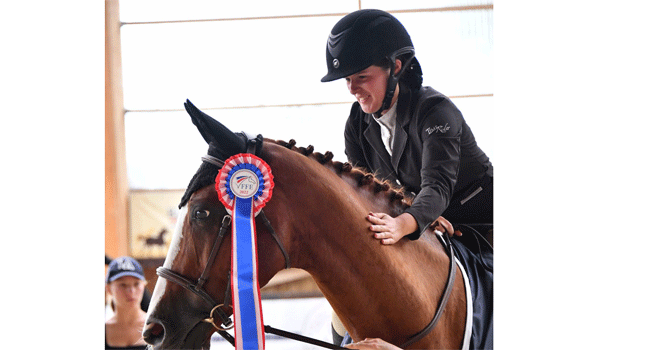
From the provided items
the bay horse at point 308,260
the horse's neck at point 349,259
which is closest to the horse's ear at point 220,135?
the bay horse at point 308,260

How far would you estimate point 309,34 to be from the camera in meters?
1.65

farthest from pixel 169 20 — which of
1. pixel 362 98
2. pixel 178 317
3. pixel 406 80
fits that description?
pixel 178 317

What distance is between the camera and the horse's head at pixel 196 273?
54.0 inches

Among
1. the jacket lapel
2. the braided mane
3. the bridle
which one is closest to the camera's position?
the bridle

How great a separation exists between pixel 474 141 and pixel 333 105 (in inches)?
17.8

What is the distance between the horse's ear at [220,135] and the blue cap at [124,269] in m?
0.48

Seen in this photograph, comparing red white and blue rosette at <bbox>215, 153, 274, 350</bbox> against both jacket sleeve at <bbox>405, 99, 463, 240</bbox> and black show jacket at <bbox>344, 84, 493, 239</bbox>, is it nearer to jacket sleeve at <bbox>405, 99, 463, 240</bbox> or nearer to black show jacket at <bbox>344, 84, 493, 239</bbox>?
black show jacket at <bbox>344, 84, 493, 239</bbox>

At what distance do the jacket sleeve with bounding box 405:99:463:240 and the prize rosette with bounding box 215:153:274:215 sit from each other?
428mm

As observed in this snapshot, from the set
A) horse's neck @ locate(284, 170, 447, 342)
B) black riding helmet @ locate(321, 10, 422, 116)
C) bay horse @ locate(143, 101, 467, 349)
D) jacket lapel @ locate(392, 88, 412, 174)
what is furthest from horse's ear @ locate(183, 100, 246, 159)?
jacket lapel @ locate(392, 88, 412, 174)

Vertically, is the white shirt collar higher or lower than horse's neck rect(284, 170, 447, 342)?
higher

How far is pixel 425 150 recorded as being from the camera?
1573mm

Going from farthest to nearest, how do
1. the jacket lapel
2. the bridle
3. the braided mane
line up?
1. the jacket lapel
2. the braided mane
3. the bridle

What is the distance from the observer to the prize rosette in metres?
1.41

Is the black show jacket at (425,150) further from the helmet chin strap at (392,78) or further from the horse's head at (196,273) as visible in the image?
the horse's head at (196,273)
